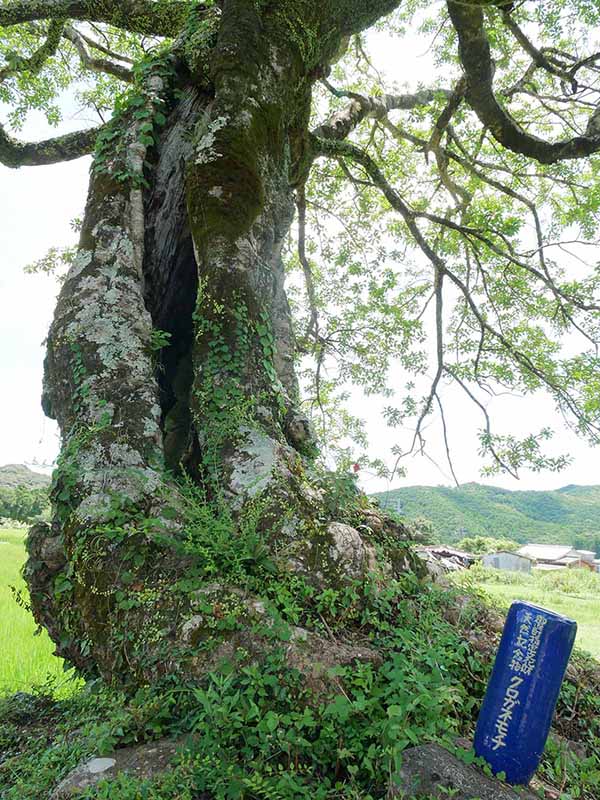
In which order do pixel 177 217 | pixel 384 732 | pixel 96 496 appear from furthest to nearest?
pixel 177 217, pixel 96 496, pixel 384 732

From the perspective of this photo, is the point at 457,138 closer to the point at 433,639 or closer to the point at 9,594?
the point at 433,639

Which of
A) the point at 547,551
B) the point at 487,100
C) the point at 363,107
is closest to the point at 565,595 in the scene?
the point at 487,100

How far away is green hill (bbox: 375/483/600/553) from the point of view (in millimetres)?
24173

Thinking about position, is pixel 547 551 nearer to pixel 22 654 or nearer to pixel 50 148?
pixel 22 654

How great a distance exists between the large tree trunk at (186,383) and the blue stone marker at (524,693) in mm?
765

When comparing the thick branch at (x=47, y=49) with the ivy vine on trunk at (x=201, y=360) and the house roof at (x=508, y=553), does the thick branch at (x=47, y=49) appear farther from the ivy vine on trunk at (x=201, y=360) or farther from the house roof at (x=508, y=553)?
the house roof at (x=508, y=553)

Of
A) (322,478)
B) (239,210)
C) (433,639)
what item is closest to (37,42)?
(239,210)

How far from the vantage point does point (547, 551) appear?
31.4m

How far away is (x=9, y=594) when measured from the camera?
7035 millimetres

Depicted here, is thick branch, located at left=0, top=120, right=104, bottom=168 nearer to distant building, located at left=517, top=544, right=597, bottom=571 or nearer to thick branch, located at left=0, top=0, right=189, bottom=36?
thick branch, located at left=0, top=0, right=189, bottom=36

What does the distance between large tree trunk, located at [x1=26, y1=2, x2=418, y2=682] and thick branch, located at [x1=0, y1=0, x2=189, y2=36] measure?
4.36ft

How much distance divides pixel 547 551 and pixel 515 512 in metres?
4.08

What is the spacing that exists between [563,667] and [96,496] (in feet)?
7.05

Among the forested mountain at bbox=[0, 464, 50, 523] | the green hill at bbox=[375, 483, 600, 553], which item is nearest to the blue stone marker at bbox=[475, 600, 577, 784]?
the forested mountain at bbox=[0, 464, 50, 523]
